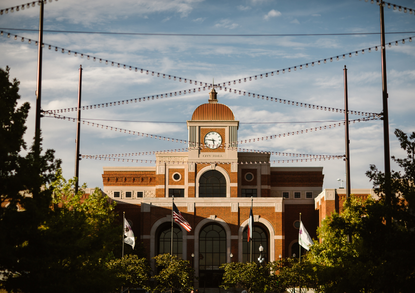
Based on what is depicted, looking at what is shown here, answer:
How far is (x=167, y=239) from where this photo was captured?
58.8m

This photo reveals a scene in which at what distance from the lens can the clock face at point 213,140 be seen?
211ft

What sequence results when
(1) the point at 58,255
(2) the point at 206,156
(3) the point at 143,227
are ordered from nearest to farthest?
(1) the point at 58,255 → (3) the point at 143,227 → (2) the point at 206,156

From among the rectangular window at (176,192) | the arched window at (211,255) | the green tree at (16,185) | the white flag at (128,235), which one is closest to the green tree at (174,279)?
the white flag at (128,235)

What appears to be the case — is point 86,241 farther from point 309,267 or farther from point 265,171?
point 265,171

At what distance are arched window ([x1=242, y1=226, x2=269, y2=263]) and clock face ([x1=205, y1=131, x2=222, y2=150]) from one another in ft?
36.5

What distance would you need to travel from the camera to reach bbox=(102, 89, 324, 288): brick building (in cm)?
5762

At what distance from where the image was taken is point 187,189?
64.5m

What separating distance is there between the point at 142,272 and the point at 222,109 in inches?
1132

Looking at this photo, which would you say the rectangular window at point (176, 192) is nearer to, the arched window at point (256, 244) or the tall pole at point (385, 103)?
the arched window at point (256, 244)

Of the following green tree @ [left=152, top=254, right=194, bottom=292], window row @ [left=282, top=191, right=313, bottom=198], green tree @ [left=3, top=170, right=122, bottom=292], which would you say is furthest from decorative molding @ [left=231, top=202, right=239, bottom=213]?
green tree @ [left=3, top=170, right=122, bottom=292]

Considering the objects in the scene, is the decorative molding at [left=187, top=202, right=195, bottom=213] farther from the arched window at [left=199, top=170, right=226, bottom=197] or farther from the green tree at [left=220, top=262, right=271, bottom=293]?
the green tree at [left=220, top=262, right=271, bottom=293]

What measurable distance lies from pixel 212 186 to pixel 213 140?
5421 millimetres

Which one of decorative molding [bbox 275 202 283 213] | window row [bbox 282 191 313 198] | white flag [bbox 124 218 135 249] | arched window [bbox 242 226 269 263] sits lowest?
arched window [bbox 242 226 269 263]

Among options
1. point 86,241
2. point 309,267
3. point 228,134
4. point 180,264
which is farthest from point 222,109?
point 86,241
